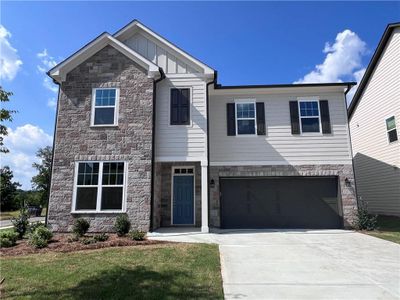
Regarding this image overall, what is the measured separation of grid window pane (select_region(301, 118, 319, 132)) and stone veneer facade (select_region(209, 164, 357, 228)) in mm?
1617

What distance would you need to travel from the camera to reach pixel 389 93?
13523 mm

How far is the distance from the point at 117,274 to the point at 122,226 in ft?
14.6

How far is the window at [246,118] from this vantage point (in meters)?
12.7

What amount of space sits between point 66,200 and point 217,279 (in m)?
7.61

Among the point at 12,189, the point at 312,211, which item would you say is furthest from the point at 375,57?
the point at 12,189

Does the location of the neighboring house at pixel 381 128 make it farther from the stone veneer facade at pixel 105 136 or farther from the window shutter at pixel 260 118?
the stone veneer facade at pixel 105 136

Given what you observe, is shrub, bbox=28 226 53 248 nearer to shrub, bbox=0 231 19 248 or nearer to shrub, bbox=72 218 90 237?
shrub, bbox=0 231 19 248

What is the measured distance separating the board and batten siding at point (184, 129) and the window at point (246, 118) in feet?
6.63

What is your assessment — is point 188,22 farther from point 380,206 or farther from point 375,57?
point 380,206

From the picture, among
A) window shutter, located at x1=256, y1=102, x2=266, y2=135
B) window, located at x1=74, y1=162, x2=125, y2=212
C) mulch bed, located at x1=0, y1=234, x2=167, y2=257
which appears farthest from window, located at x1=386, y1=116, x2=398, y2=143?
window, located at x1=74, y1=162, x2=125, y2=212

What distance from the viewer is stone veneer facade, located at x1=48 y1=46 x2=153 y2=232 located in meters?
10.5

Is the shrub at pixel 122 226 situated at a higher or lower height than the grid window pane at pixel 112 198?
lower

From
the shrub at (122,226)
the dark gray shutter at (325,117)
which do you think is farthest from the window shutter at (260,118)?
the shrub at (122,226)

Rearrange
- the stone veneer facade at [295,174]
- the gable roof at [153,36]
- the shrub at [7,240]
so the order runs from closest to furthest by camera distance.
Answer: the shrub at [7,240] → the gable roof at [153,36] → the stone veneer facade at [295,174]
